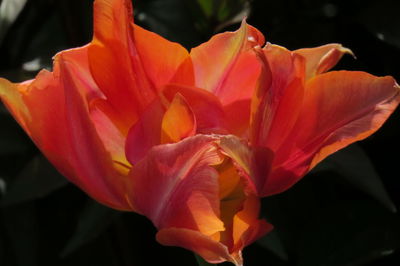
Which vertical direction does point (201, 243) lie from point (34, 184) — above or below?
above

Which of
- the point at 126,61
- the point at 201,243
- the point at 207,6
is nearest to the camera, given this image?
the point at 201,243

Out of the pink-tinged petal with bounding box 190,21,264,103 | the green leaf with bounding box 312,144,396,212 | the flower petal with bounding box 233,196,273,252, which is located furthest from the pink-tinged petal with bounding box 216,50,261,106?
the green leaf with bounding box 312,144,396,212

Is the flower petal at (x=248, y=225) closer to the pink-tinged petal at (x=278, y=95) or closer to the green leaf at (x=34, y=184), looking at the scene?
the pink-tinged petal at (x=278, y=95)

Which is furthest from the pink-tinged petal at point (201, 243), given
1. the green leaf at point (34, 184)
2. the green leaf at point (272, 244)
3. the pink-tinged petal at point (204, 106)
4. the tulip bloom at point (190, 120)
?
the green leaf at point (34, 184)

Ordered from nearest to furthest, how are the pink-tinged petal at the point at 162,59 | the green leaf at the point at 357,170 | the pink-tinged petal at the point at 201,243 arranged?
the pink-tinged petal at the point at 201,243
the pink-tinged petal at the point at 162,59
the green leaf at the point at 357,170

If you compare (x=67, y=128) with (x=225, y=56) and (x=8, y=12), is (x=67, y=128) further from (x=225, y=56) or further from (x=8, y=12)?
(x=8, y=12)

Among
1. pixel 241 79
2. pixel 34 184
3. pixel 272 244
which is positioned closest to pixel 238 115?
pixel 241 79

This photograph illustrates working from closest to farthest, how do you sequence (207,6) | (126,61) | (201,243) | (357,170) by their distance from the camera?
(201,243)
(126,61)
(357,170)
(207,6)
